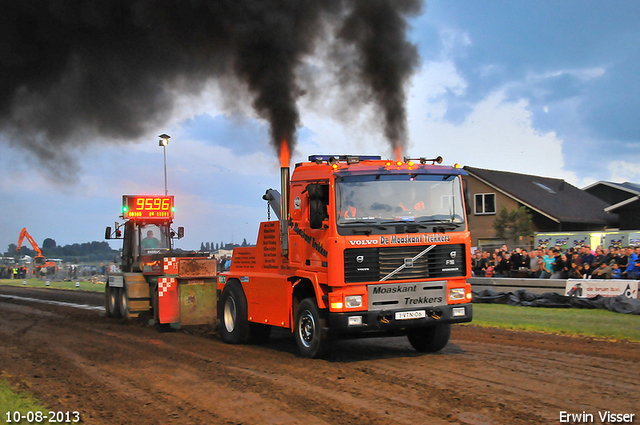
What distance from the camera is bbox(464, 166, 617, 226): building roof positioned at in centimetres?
3388

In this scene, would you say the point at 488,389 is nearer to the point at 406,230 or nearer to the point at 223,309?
the point at 406,230

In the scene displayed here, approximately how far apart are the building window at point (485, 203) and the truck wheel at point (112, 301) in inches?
934

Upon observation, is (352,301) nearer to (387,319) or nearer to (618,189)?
(387,319)

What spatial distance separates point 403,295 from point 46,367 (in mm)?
5408

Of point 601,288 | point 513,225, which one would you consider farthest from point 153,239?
point 513,225

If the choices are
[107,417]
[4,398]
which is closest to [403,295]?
[107,417]

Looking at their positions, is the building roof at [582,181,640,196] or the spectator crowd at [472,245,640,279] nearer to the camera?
the spectator crowd at [472,245,640,279]

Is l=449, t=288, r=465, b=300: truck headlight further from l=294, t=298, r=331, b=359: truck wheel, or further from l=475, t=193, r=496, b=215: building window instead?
l=475, t=193, r=496, b=215: building window

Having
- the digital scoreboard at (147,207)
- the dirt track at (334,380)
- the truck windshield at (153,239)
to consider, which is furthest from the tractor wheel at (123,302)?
the dirt track at (334,380)

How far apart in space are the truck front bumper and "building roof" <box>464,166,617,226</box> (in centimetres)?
2564

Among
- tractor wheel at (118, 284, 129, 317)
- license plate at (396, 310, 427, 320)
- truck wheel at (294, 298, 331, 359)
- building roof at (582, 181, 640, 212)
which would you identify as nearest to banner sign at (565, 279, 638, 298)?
license plate at (396, 310, 427, 320)

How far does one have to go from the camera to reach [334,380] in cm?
758

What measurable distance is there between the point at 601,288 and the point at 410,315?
29.5 ft

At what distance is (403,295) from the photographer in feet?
29.1
